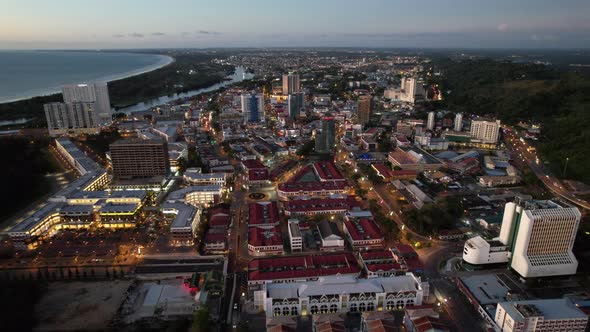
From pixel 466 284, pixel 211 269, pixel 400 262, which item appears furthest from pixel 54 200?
pixel 466 284

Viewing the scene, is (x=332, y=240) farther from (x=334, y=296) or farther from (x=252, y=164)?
(x=252, y=164)

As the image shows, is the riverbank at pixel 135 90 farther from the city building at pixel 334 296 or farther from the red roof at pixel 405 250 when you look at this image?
the red roof at pixel 405 250

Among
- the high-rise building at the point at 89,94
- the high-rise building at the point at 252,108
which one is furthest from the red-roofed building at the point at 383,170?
the high-rise building at the point at 89,94

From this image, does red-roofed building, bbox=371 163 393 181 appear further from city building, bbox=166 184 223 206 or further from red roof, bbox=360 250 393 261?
city building, bbox=166 184 223 206

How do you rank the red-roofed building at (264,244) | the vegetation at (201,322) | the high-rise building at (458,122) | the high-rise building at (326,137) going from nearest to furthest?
the vegetation at (201,322), the red-roofed building at (264,244), the high-rise building at (326,137), the high-rise building at (458,122)

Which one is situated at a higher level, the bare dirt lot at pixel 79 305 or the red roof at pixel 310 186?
the red roof at pixel 310 186

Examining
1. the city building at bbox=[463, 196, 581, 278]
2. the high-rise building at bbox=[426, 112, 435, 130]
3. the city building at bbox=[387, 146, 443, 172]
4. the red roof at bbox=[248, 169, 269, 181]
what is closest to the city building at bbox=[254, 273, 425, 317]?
the city building at bbox=[463, 196, 581, 278]

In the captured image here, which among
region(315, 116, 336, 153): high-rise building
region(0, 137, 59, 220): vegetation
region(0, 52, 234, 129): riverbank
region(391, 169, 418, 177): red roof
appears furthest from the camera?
region(0, 52, 234, 129): riverbank

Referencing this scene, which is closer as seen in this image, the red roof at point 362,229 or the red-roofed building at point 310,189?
the red roof at point 362,229
